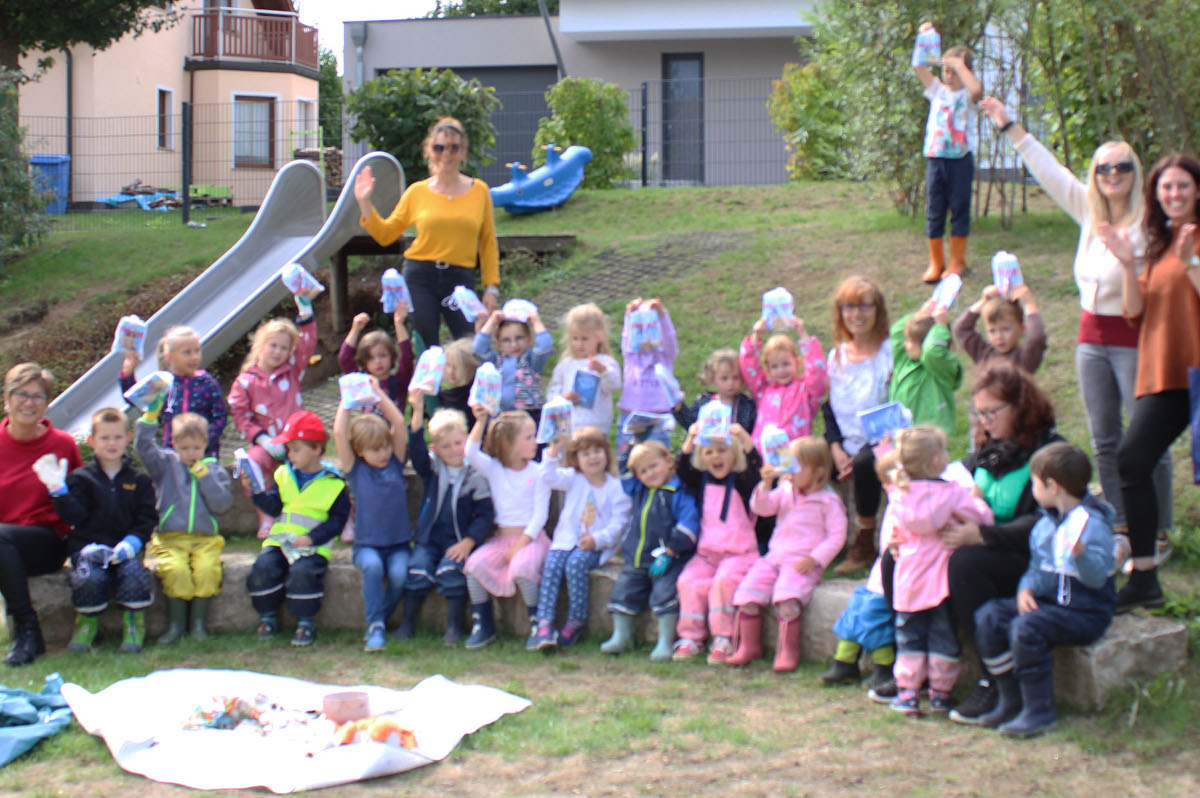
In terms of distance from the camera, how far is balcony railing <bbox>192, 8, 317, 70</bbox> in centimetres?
2611

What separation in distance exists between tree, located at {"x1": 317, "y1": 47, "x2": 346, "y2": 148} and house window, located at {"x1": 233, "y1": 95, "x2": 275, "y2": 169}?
879 millimetres

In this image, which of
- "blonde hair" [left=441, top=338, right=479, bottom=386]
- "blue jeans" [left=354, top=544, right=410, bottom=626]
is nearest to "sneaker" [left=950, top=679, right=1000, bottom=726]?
"blue jeans" [left=354, top=544, right=410, bottom=626]

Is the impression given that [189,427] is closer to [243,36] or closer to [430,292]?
[430,292]

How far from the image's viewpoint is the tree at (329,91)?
1939 centimetres

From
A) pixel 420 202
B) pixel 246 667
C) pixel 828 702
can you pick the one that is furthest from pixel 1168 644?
pixel 420 202

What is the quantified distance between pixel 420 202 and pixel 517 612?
274 centimetres

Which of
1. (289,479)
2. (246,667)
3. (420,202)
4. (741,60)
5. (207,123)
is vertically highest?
(741,60)

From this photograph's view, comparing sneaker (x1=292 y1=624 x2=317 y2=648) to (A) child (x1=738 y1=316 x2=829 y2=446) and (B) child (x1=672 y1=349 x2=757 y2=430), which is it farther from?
(A) child (x1=738 y1=316 x2=829 y2=446)

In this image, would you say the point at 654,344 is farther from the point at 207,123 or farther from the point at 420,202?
the point at 207,123

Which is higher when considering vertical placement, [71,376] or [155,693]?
[71,376]

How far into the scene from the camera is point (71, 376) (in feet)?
33.0

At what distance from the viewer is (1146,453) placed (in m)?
4.64

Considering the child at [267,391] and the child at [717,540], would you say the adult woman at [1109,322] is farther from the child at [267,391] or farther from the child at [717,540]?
the child at [267,391]

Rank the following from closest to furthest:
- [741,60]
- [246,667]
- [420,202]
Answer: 1. [246,667]
2. [420,202]
3. [741,60]
